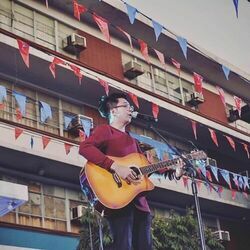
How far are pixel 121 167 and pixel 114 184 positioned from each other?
18 centimetres

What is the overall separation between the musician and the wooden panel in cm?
853

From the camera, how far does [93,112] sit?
582 inches

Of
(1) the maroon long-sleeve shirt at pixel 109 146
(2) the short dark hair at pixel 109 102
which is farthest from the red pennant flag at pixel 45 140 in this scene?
(1) the maroon long-sleeve shirt at pixel 109 146

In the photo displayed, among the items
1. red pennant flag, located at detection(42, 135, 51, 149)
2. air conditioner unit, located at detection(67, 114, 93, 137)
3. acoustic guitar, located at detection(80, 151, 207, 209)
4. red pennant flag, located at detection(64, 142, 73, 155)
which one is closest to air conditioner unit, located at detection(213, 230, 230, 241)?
air conditioner unit, located at detection(67, 114, 93, 137)

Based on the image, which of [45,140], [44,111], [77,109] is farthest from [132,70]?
[44,111]

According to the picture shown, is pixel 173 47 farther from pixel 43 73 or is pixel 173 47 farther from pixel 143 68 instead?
pixel 43 73

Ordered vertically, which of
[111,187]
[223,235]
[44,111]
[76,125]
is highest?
[76,125]

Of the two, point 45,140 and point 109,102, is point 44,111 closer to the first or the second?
point 45,140

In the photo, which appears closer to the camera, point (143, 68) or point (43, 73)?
point (43, 73)

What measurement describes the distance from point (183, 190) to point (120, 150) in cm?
999

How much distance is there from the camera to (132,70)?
15.6 m

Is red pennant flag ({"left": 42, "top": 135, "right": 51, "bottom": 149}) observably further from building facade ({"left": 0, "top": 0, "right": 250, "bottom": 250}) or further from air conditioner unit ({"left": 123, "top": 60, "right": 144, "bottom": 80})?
air conditioner unit ({"left": 123, "top": 60, "right": 144, "bottom": 80})

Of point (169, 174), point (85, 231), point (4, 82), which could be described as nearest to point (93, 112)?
point (4, 82)

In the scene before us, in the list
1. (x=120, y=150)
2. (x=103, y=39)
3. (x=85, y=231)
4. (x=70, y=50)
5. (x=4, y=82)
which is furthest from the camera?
(x=103, y=39)
